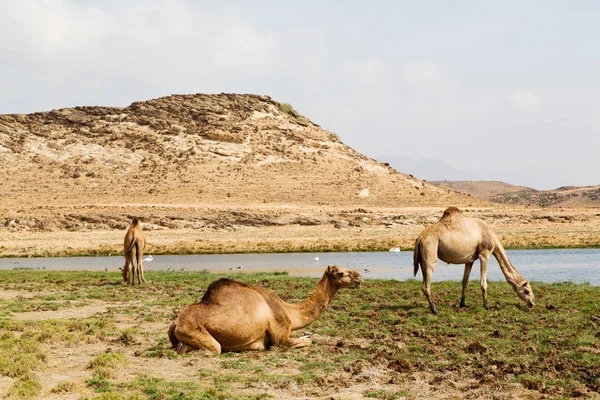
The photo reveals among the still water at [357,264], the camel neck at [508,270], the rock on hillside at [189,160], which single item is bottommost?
the still water at [357,264]

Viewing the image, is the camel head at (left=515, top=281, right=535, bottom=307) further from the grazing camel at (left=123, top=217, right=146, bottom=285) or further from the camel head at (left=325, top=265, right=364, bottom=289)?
the grazing camel at (left=123, top=217, right=146, bottom=285)

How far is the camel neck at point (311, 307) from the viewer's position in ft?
34.9

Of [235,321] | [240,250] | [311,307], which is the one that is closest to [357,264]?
[240,250]

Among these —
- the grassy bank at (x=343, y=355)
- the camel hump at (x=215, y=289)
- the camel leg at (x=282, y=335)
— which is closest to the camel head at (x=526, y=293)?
the grassy bank at (x=343, y=355)

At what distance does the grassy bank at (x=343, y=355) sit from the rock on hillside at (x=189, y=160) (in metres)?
50.4

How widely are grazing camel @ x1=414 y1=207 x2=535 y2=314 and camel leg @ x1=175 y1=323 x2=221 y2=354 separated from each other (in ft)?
17.5

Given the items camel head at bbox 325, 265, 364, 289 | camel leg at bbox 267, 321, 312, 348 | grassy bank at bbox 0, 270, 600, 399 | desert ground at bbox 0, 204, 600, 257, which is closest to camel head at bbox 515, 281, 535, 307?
grassy bank at bbox 0, 270, 600, 399

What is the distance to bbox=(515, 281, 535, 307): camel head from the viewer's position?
Answer: 14.2 metres

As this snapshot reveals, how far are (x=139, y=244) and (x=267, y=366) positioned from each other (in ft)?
40.8

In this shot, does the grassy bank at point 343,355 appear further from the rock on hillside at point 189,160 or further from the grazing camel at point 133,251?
the rock on hillside at point 189,160

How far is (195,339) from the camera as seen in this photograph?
987 cm

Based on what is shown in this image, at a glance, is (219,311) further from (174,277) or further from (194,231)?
(194,231)

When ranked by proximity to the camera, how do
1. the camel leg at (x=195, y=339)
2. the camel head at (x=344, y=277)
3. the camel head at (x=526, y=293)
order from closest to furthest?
the camel leg at (x=195, y=339) < the camel head at (x=344, y=277) < the camel head at (x=526, y=293)

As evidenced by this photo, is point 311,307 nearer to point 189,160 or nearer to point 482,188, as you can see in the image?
point 189,160
